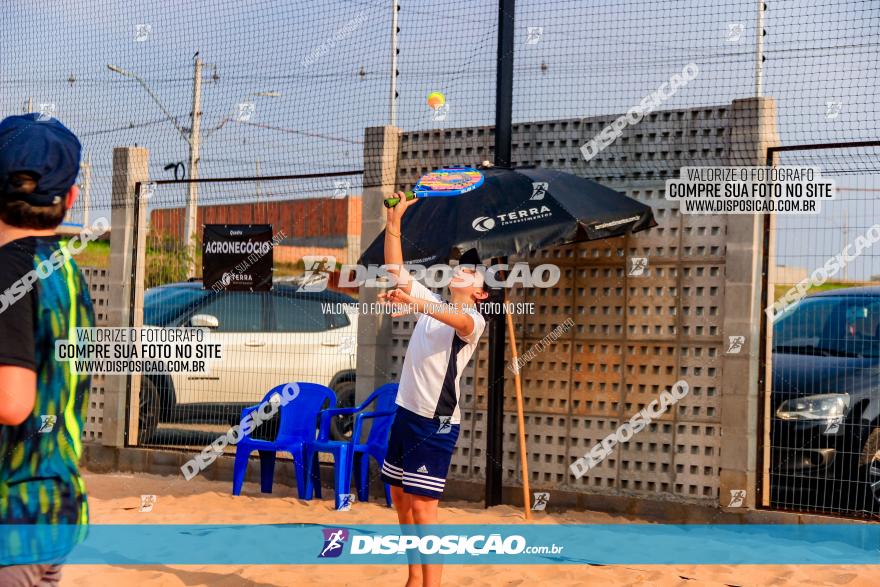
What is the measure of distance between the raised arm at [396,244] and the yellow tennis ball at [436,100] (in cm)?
365

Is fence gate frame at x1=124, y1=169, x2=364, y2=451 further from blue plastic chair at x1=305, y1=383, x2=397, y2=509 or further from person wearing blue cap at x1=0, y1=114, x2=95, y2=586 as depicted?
person wearing blue cap at x1=0, y1=114, x2=95, y2=586

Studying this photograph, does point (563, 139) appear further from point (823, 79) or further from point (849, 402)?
point (849, 402)

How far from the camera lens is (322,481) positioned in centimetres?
898

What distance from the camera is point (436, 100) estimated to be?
8641mm

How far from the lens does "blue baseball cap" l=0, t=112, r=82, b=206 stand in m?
2.31

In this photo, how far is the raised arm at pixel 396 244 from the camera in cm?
481

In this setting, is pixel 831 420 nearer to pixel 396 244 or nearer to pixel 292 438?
pixel 396 244

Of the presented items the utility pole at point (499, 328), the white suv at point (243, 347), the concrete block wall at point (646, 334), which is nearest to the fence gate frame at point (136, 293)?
the white suv at point (243, 347)

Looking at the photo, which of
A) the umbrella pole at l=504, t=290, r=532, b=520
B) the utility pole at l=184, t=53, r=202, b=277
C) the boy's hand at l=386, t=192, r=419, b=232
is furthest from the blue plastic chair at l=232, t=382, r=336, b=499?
the boy's hand at l=386, t=192, r=419, b=232

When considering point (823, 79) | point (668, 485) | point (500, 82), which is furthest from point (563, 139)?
point (668, 485)

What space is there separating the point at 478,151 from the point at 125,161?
3762mm

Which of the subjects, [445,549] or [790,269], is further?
[790,269]

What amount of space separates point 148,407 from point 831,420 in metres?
6.39

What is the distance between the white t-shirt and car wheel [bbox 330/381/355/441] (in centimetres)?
460
